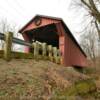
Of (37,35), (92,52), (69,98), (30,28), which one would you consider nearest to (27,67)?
(69,98)

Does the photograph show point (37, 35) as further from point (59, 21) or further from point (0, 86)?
point (0, 86)

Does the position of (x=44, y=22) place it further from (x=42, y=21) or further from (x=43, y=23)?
(x=42, y=21)

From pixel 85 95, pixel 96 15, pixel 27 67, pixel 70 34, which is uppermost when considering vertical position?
pixel 96 15

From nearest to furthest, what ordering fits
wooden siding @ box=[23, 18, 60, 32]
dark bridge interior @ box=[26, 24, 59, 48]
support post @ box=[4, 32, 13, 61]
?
1. support post @ box=[4, 32, 13, 61]
2. wooden siding @ box=[23, 18, 60, 32]
3. dark bridge interior @ box=[26, 24, 59, 48]

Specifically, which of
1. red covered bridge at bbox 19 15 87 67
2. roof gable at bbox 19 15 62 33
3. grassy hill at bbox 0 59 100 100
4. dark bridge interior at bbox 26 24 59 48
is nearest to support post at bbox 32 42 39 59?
grassy hill at bbox 0 59 100 100

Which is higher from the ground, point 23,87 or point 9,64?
point 9,64

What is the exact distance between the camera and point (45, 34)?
21969 mm

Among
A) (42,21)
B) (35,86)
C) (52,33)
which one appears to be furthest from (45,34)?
(35,86)

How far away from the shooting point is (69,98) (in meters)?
6.35

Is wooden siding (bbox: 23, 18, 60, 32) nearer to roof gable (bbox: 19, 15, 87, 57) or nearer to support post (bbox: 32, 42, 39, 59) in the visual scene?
roof gable (bbox: 19, 15, 87, 57)

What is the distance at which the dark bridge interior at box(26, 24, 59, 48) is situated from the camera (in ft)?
65.5

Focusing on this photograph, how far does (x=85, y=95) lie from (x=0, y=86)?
8.36ft

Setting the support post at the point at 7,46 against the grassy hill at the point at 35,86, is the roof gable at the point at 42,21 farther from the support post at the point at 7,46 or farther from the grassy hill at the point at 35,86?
the grassy hill at the point at 35,86

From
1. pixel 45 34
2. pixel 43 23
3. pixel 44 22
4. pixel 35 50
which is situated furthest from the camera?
pixel 45 34
